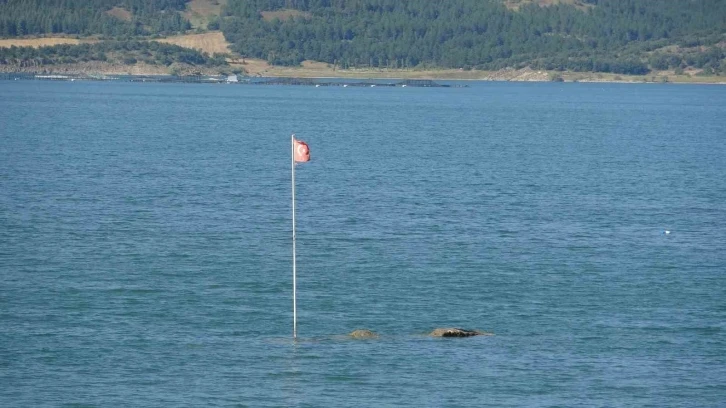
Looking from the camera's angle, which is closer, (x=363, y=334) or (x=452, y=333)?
(x=363, y=334)

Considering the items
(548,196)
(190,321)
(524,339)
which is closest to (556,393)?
(524,339)

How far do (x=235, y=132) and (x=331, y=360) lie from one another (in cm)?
10822

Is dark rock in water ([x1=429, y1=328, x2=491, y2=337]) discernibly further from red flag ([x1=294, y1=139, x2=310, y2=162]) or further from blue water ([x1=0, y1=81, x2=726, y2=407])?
red flag ([x1=294, y1=139, x2=310, y2=162])

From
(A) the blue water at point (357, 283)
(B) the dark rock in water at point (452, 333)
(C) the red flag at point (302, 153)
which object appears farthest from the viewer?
(B) the dark rock in water at point (452, 333)

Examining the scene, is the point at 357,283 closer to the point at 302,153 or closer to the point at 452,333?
the point at 452,333

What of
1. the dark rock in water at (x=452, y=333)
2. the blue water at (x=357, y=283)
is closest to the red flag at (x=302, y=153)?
the blue water at (x=357, y=283)

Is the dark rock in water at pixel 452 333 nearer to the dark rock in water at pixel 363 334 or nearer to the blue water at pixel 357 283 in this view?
the blue water at pixel 357 283

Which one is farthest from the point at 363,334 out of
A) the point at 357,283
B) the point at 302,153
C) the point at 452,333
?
the point at 357,283

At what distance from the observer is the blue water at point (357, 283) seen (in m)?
35.7

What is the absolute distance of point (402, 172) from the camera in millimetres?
93938

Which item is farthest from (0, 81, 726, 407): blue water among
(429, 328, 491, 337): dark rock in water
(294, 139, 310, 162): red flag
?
(294, 139, 310, 162): red flag

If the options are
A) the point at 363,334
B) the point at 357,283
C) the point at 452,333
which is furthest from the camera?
the point at 357,283

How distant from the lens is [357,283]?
4888cm

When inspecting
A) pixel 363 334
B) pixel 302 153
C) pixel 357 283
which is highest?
pixel 302 153
